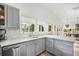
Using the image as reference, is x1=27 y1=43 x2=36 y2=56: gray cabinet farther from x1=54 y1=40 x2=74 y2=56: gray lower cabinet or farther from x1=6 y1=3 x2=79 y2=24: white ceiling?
x1=6 y1=3 x2=79 y2=24: white ceiling

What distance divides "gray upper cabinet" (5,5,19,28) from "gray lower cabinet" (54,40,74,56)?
82 centimetres

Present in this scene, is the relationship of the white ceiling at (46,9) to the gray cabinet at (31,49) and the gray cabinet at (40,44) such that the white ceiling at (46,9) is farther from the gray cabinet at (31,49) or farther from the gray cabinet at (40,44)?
the gray cabinet at (31,49)

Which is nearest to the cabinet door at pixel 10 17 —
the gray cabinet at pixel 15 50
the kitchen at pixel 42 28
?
the kitchen at pixel 42 28

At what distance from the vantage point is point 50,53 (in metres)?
1.85

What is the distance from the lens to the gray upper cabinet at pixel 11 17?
1899 mm

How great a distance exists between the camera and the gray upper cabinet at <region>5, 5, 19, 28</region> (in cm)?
190

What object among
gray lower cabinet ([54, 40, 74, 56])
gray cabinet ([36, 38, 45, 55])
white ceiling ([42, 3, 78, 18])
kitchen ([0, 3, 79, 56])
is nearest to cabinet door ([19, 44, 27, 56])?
kitchen ([0, 3, 79, 56])

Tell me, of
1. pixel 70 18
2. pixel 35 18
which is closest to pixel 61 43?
pixel 70 18

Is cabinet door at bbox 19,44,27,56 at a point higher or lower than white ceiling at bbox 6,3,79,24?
lower

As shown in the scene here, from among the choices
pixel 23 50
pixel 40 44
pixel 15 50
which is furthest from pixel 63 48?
pixel 15 50

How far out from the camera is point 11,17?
6.40 feet

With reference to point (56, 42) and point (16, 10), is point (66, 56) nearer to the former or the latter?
point (56, 42)

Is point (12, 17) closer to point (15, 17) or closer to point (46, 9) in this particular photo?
point (15, 17)

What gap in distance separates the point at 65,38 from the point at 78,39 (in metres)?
0.22
